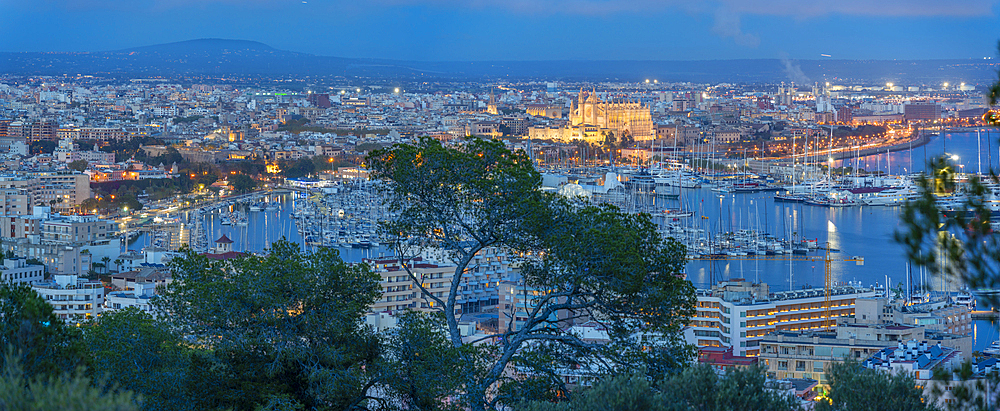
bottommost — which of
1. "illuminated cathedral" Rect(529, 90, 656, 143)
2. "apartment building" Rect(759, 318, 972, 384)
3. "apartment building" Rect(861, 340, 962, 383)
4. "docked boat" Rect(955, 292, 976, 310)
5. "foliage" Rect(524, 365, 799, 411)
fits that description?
"docked boat" Rect(955, 292, 976, 310)

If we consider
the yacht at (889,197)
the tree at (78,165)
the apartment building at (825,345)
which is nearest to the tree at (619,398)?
the apartment building at (825,345)

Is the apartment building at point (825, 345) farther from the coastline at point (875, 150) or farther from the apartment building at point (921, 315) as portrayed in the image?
the coastline at point (875, 150)

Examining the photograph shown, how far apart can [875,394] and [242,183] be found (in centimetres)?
1932

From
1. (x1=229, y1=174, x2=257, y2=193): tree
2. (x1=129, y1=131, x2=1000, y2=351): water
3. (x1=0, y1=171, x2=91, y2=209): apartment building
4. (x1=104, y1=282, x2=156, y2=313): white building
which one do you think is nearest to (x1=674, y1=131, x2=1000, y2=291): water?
(x1=129, y1=131, x2=1000, y2=351): water

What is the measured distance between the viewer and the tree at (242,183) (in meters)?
21.2

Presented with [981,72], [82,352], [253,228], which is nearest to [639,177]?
[253,228]

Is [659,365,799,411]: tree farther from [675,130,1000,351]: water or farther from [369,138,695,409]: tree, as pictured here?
[675,130,1000,351]: water

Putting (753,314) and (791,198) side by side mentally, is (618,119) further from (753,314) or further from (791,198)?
(753,314)

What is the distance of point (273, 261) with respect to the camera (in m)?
3.33

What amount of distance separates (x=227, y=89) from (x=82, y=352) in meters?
51.1

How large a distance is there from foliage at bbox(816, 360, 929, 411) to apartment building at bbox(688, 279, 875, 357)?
4.47 metres

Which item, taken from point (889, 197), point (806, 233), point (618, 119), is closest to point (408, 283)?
point (806, 233)

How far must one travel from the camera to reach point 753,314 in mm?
7621

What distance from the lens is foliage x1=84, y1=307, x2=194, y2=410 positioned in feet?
10.7
